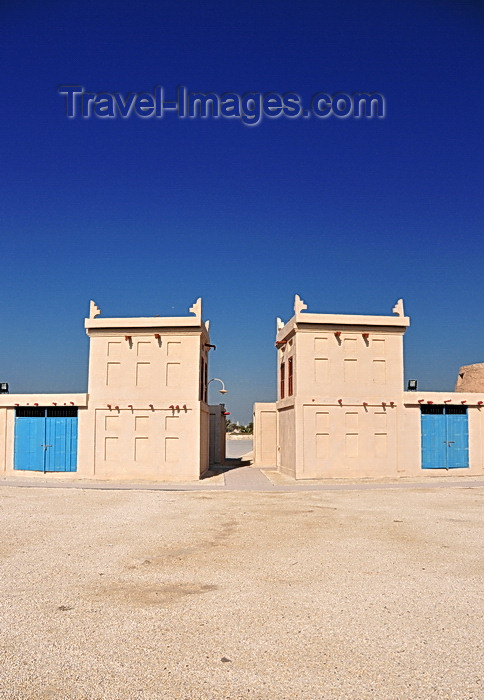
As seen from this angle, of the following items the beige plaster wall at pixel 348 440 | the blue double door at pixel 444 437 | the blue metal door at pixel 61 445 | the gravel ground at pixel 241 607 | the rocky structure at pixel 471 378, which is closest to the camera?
the gravel ground at pixel 241 607

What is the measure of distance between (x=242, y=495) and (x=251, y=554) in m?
8.16

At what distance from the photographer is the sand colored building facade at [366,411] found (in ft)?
74.1

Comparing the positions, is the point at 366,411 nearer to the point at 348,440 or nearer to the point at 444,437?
the point at 348,440

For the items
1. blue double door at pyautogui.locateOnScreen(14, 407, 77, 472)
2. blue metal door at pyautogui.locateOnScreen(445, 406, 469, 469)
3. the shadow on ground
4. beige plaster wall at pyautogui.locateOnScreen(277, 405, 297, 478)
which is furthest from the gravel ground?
the shadow on ground

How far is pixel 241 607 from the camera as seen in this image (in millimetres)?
6840

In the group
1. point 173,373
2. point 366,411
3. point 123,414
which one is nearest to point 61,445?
point 123,414

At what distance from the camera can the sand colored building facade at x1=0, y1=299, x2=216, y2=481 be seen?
22156 millimetres

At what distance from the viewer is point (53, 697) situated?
183 inches

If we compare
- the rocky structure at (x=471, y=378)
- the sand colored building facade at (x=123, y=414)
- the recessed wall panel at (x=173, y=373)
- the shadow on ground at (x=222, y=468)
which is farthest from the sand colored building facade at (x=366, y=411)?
the rocky structure at (x=471, y=378)

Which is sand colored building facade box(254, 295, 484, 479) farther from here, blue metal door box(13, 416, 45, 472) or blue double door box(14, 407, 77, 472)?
blue metal door box(13, 416, 45, 472)

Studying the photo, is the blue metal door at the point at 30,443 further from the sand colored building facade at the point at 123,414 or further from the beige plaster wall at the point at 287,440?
the beige plaster wall at the point at 287,440

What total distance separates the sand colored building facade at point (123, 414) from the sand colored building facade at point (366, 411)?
4.30 metres

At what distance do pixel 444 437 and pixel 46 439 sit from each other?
16748 mm

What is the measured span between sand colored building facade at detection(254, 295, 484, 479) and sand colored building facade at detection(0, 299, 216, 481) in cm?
430
